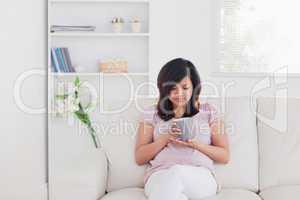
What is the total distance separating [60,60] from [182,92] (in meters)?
1.64

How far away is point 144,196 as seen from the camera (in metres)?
2.37

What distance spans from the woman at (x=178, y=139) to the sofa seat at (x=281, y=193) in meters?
0.25

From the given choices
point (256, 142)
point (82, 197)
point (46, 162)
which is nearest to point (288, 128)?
point (256, 142)

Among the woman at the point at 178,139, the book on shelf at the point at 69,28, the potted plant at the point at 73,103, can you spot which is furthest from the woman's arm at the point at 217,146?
the book on shelf at the point at 69,28

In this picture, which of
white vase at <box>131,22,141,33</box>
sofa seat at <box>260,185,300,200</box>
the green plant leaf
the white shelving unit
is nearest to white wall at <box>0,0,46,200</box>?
the white shelving unit

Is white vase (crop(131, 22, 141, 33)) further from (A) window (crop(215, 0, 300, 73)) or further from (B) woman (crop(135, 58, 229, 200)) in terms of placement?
(B) woman (crop(135, 58, 229, 200))

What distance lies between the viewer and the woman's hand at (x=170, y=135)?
246 cm

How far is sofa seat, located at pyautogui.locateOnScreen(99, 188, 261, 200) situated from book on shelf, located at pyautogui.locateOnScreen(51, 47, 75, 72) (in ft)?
5.55

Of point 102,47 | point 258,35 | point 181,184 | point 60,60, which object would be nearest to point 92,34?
point 102,47

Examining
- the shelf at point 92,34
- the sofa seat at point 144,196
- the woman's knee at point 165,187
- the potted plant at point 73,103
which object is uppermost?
the shelf at point 92,34

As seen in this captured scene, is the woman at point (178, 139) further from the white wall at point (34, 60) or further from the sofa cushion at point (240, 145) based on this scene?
the white wall at point (34, 60)

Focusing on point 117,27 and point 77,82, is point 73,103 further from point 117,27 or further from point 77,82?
point 117,27

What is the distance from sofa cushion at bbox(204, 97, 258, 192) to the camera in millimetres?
2564

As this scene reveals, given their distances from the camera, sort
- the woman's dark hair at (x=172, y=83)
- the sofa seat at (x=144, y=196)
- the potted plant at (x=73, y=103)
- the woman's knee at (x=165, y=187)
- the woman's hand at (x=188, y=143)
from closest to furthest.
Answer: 1. the woman's knee at (x=165, y=187)
2. the sofa seat at (x=144, y=196)
3. the woman's hand at (x=188, y=143)
4. the woman's dark hair at (x=172, y=83)
5. the potted plant at (x=73, y=103)
